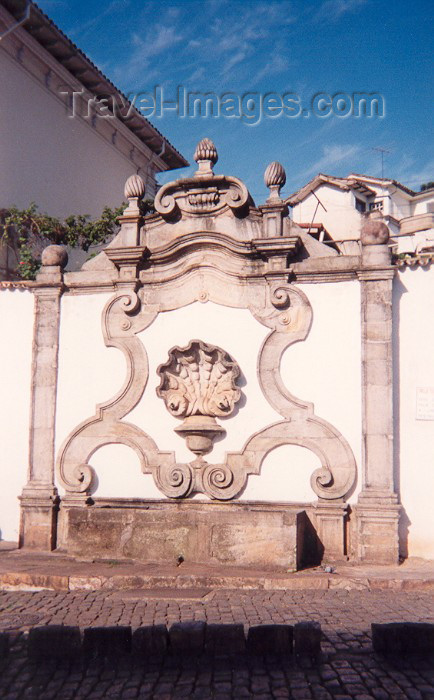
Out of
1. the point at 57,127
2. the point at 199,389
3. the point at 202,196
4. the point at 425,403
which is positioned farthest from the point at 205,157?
the point at 57,127

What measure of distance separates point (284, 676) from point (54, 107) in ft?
39.0

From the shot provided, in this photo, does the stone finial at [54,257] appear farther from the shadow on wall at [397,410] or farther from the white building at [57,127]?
the shadow on wall at [397,410]

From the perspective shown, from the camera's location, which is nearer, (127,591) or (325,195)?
(127,591)

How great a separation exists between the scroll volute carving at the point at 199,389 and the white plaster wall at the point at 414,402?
1.87m

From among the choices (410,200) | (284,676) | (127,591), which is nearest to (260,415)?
(127,591)

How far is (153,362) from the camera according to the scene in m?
9.20

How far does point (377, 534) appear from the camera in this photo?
8078 mm

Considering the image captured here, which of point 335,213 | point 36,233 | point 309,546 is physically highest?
point 335,213

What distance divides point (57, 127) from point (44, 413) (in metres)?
6.86

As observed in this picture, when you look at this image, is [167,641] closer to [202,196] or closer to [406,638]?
[406,638]

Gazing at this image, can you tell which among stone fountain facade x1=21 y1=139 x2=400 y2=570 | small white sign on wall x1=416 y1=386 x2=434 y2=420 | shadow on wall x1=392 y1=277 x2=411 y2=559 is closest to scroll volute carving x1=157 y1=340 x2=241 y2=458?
stone fountain facade x1=21 y1=139 x2=400 y2=570

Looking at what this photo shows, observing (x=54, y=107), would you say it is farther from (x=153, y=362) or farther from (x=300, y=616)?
(x=300, y=616)

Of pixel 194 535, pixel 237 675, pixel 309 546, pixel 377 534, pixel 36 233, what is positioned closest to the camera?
pixel 237 675

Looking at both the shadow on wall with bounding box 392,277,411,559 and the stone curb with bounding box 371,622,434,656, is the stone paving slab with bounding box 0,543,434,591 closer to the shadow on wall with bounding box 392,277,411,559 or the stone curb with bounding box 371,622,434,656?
the shadow on wall with bounding box 392,277,411,559
